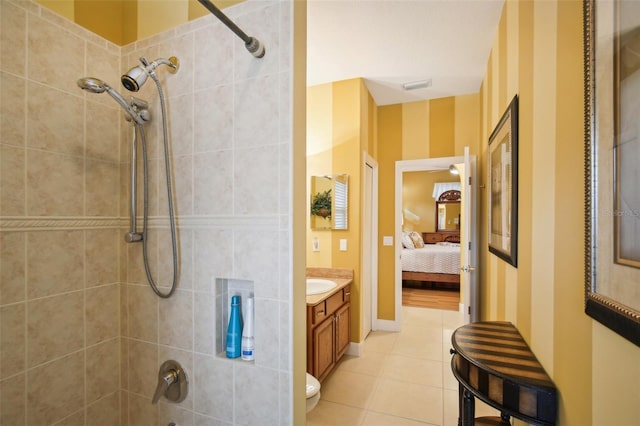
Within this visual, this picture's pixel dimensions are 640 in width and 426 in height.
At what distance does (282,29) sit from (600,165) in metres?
1.18

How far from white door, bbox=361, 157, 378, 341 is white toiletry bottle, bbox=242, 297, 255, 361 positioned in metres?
2.29

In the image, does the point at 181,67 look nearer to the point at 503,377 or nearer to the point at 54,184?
the point at 54,184

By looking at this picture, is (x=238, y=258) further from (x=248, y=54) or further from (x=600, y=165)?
(x=600, y=165)

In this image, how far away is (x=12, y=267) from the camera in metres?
1.16

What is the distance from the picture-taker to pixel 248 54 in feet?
4.15

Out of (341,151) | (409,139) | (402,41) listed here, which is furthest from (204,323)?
(409,139)

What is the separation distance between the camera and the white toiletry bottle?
Result: 125cm

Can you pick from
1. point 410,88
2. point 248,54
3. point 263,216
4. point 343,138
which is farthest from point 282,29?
point 410,88

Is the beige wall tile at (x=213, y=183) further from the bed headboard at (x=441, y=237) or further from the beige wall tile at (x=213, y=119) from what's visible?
the bed headboard at (x=441, y=237)

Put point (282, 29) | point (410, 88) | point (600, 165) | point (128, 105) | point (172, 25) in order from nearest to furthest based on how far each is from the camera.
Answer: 1. point (600, 165)
2. point (282, 29)
3. point (128, 105)
4. point (172, 25)
5. point (410, 88)

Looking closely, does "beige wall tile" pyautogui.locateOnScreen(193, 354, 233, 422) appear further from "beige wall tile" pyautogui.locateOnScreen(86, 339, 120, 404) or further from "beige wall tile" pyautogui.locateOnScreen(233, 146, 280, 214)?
"beige wall tile" pyautogui.locateOnScreen(233, 146, 280, 214)

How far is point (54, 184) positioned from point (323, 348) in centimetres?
204

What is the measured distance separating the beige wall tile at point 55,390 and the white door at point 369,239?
2.62m

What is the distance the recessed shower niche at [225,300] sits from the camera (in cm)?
131
